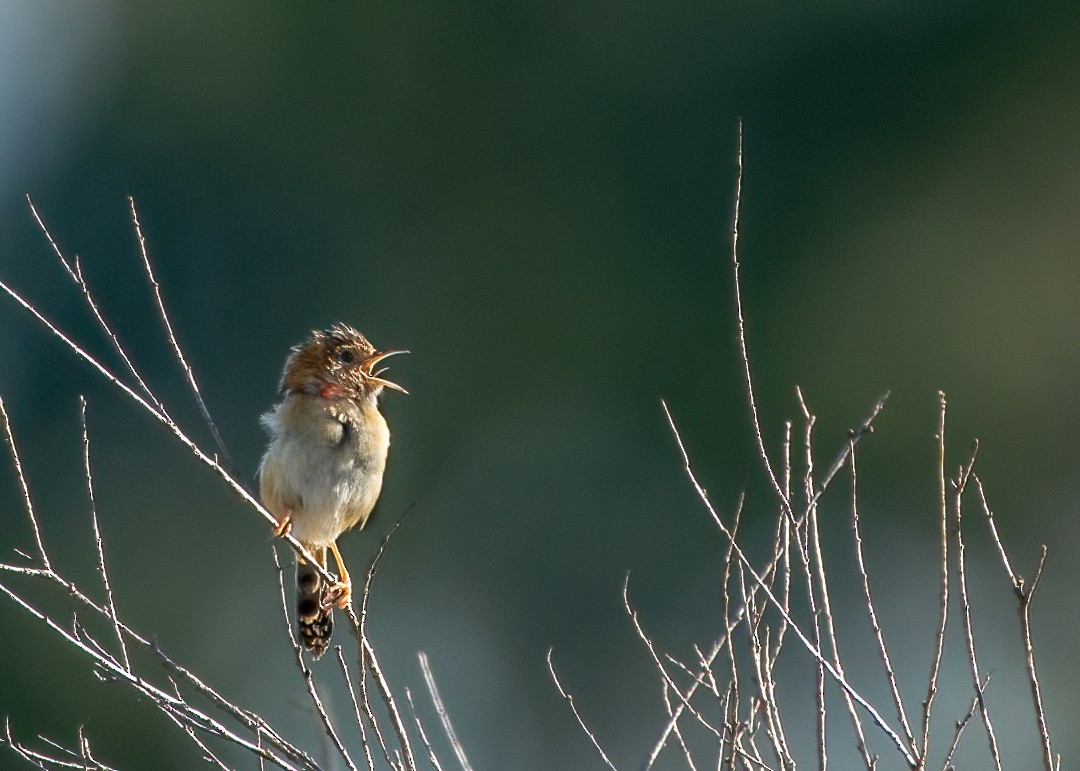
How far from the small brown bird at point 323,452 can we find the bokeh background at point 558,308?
10.5m

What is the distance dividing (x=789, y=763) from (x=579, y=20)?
19170 mm

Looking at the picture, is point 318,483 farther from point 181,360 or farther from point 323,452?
point 181,360

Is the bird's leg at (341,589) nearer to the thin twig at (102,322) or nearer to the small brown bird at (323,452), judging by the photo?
the small brown bird at (323,452)

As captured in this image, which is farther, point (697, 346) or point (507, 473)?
point (507, 473)

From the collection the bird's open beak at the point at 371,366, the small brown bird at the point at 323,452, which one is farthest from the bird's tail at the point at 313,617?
the bird's open beak at the point at 371,366

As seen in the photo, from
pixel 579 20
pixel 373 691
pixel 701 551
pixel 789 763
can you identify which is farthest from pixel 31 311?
pixel 579 20

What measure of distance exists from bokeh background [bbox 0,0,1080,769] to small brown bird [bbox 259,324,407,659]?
10514 millimetres

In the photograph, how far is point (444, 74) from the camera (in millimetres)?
22734

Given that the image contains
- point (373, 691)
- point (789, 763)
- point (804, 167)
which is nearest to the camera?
point (789, 763)

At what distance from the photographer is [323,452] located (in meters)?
6.79

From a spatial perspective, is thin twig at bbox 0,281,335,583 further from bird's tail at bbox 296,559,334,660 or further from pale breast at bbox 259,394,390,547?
bird's tail at bbox 296,559,334,660

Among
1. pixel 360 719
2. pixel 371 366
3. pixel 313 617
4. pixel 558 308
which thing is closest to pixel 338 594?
pixel 313 617

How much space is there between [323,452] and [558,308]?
14418 millimetres

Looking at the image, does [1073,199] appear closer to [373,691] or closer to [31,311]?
[373,691]
